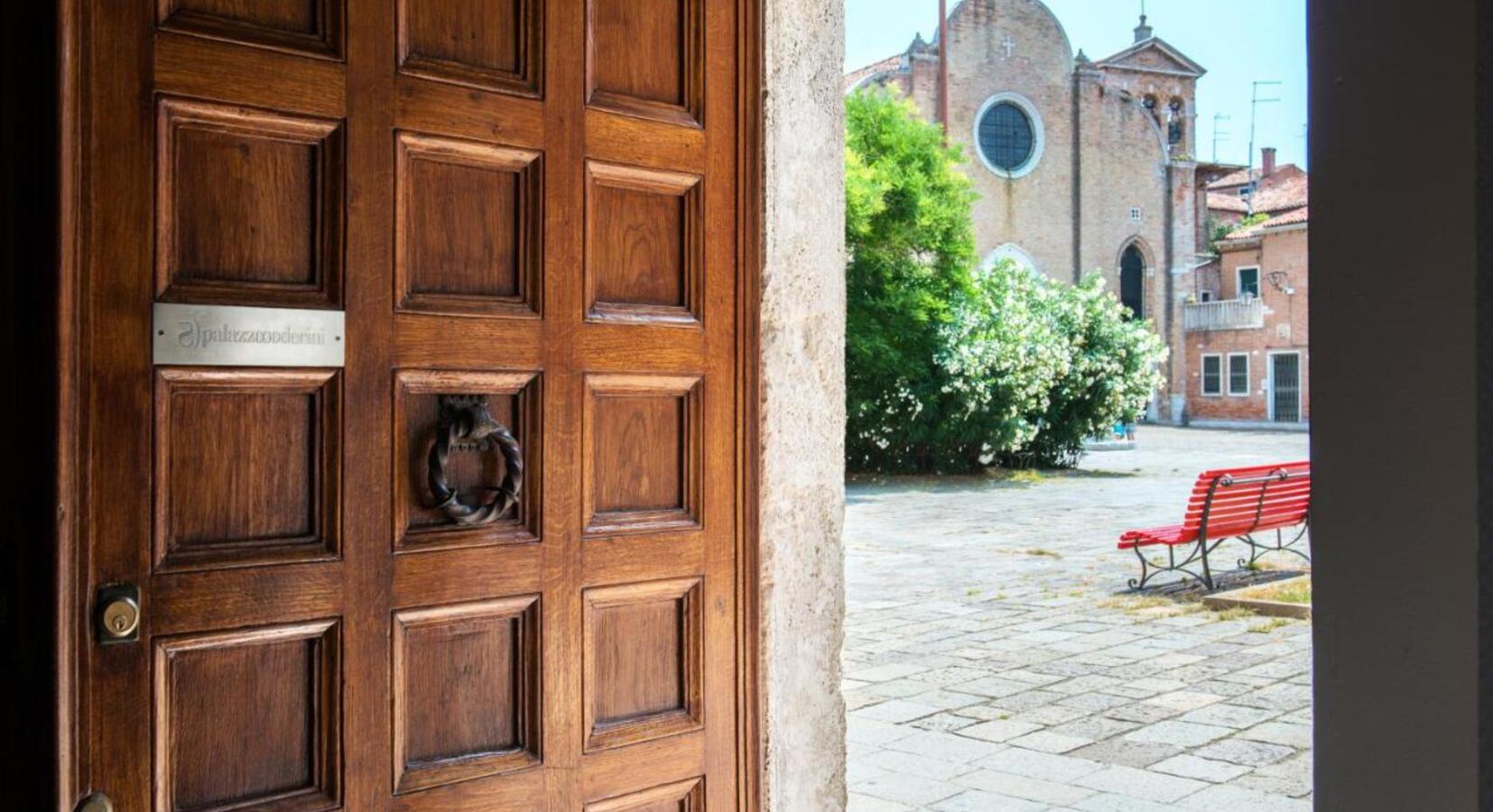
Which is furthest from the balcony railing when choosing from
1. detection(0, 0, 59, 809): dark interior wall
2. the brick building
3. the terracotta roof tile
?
detection(0, 0, 59, 809): dark interior wall

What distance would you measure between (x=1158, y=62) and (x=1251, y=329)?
32.7 ft

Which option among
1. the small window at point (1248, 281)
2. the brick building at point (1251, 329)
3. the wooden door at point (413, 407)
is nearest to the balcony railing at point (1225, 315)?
the brick building at point (1251, 329)

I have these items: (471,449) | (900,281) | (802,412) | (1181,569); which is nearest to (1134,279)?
(900,281)

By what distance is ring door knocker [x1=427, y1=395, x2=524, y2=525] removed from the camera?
2.28m

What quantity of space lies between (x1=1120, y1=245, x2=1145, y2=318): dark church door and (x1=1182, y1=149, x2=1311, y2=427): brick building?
6.28 feet

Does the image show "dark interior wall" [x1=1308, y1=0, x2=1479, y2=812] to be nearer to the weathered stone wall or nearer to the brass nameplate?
the brass nameplate

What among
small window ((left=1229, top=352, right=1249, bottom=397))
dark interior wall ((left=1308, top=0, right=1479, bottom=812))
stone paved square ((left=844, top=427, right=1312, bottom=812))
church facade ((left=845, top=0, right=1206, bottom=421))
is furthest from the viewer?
small window ((left=1229, top=352, right=1249, bottom=397))

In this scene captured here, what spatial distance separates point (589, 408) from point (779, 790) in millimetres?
909

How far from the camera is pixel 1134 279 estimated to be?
135 feet

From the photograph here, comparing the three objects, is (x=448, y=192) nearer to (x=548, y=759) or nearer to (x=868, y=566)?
(x=548, y=759)

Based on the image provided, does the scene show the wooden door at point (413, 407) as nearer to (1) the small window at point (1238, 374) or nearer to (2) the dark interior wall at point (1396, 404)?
(2) the dark interior wall at point (1396, 404)

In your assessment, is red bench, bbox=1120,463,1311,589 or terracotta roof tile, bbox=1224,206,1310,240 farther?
terracotta roof tile, bbox=1224,206,1310,240

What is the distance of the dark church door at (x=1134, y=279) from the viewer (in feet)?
134

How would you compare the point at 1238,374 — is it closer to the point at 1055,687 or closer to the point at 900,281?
the point at 900,281
